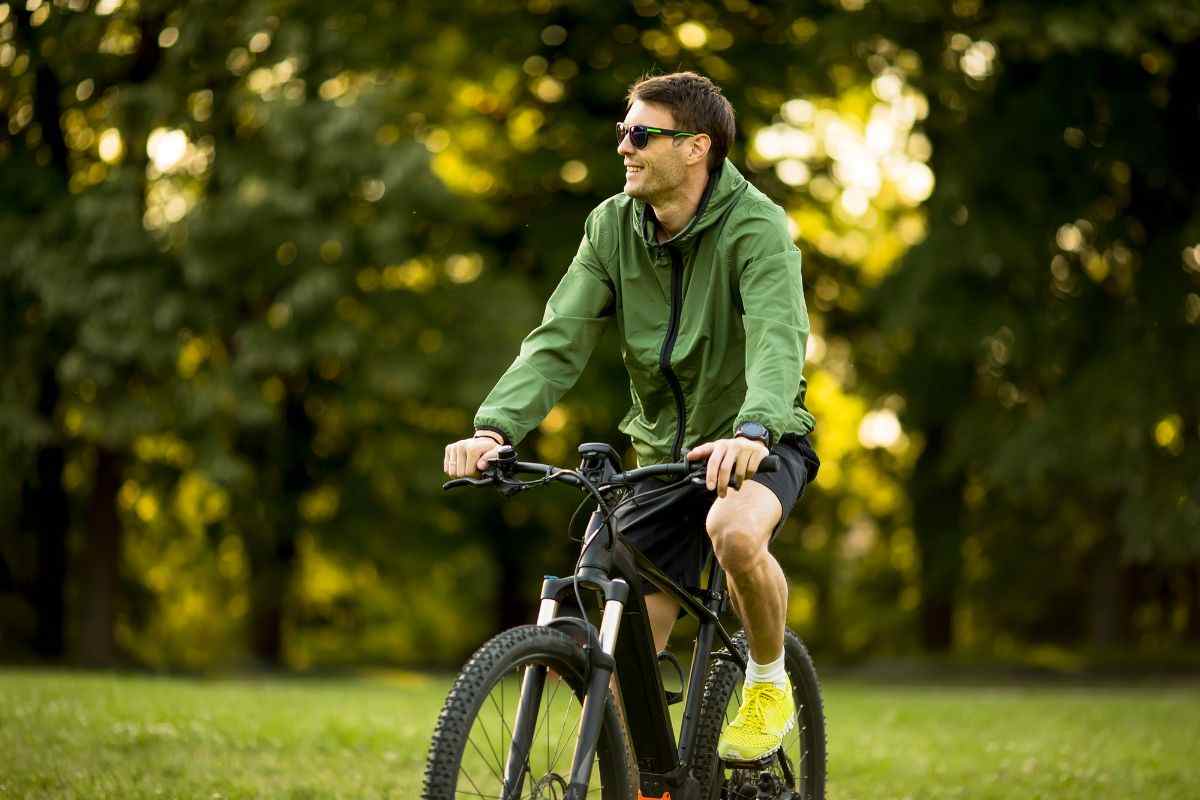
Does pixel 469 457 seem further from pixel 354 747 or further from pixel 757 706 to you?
pixel 354 747

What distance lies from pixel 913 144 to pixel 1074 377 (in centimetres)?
333

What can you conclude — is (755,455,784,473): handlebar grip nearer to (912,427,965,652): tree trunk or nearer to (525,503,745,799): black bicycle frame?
(525,503,745,799): black bicycle frame

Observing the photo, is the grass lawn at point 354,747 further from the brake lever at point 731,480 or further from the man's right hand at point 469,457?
the brake lever at point 731,480

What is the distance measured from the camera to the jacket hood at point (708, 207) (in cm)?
395

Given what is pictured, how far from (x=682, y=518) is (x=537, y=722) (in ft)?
2.86

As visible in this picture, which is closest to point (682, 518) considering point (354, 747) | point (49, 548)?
point (354, 747)

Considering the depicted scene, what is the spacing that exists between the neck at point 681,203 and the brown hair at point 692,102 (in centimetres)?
8

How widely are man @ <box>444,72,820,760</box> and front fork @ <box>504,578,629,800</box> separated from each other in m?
0.34

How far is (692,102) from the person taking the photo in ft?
12.8

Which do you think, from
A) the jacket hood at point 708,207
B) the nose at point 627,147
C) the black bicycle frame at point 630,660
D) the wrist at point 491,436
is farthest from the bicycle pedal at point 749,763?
the nose at point 627,147

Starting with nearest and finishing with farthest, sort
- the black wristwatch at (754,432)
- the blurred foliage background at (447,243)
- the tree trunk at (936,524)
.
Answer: the black wristwatch at (754,432) → the blurred foliage background at (447,243) → the tree trunk at (936,524)

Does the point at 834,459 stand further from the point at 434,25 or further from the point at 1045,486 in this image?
the point at 434,25

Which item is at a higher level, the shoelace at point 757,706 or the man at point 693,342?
the man at point 693,342

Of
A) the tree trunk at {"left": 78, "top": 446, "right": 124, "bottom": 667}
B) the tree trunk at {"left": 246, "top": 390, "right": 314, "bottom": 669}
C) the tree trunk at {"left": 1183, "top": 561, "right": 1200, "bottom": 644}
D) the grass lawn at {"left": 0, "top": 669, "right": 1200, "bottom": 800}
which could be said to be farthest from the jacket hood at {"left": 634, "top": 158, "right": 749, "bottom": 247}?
the tree trunk at {"left": 1183, "top": 561, "right": 1200, "bottom": 644}
